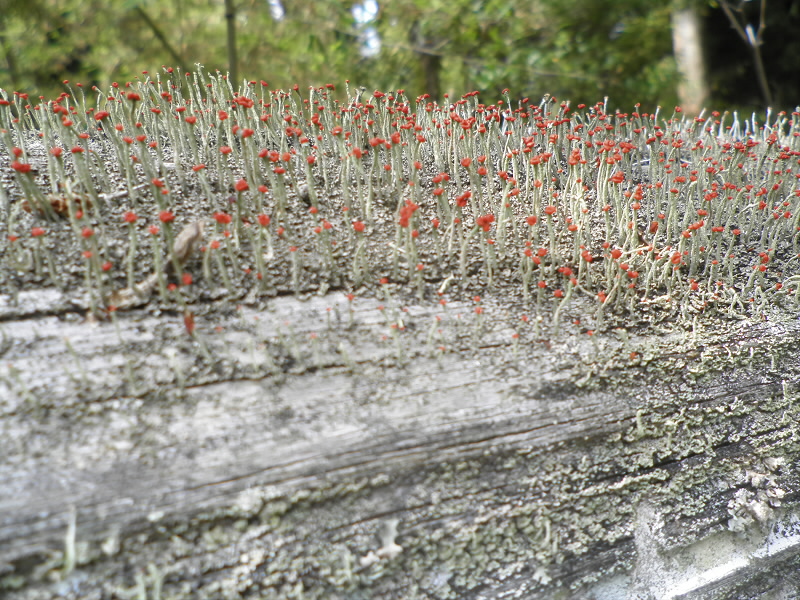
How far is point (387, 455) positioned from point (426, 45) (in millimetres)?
6722

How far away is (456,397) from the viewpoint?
1.43m

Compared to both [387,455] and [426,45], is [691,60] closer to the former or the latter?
[426,45]

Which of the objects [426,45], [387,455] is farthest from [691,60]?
[387,455]

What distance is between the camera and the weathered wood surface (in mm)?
1150

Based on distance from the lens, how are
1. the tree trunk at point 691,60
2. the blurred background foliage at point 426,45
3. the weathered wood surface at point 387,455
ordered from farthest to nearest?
the tree trunk at point 691,60
the blurred background foliage at point 426,45
the weathered wood surface at point 387,455

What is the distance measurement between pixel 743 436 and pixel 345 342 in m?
1.32

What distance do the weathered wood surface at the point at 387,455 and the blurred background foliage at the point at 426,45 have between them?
5538 mm

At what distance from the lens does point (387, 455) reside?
1.32 meters

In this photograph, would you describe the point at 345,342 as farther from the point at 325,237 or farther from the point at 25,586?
the point at 25,586

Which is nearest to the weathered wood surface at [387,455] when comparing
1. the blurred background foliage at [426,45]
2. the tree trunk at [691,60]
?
the blurred background foliage at [426,45]

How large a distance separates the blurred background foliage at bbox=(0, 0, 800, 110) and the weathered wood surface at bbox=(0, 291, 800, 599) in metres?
5.54

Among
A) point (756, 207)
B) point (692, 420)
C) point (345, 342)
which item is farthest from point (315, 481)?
point (756, 207)

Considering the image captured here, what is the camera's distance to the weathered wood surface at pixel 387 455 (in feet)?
3.77

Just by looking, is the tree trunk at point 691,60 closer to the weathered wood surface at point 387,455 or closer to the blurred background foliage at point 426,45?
the blurred background foliage at point 426,45
